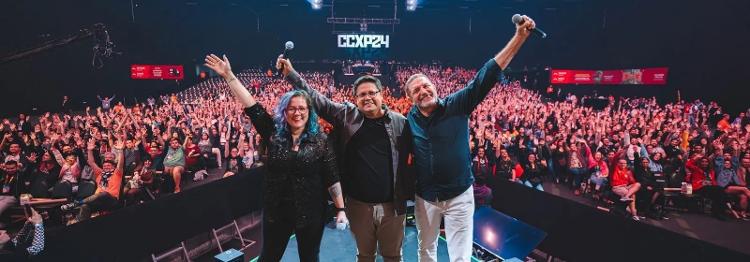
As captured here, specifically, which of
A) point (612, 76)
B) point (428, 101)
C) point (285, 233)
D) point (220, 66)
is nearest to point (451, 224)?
point (428, 101)

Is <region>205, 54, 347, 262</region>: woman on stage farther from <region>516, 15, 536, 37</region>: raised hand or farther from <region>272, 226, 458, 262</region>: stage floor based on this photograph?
<region>272, 226, 458, 262</region>: stage floor

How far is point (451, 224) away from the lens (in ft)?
6.94

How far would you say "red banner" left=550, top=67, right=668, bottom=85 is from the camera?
17.6 metres

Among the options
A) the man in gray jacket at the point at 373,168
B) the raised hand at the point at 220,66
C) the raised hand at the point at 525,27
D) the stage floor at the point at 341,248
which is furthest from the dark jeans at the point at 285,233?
the stage floor at the point at 341,248

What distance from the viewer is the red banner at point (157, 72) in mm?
18344

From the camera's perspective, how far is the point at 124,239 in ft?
11.6

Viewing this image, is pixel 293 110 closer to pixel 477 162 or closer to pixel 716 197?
pixel 477 162

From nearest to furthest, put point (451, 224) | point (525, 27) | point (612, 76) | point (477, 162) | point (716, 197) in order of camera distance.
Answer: point (525, 27), point (451, 224), point (716, 197), point (477, 162), point (612, 76)

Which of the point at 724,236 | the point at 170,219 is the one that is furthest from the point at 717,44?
the point at 170,219

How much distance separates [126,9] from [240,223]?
16365 mm

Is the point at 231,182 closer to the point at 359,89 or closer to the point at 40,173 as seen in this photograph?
the point at 40,173

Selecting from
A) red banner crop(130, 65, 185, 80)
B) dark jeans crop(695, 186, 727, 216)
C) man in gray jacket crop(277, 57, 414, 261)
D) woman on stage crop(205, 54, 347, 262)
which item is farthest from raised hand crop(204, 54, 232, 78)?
red banner crop(130, 65, 185, 80)

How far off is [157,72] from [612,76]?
80.3 ft

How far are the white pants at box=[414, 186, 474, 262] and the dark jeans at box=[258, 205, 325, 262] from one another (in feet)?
1.99
